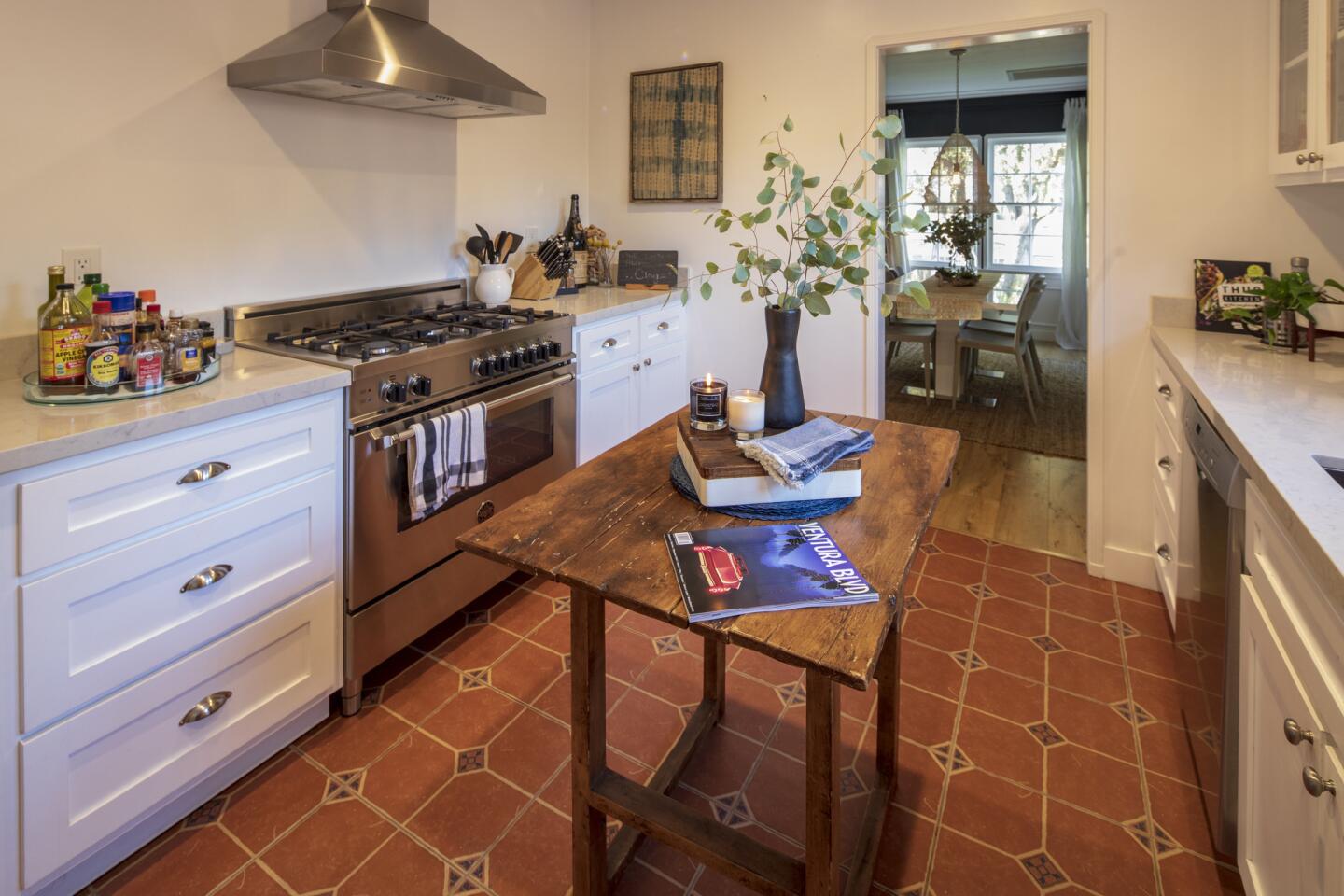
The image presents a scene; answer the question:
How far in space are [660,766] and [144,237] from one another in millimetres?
1960

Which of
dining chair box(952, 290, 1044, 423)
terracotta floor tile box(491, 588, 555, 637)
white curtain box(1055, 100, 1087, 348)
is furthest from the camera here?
white curtain box(1055, 100, 1087, 348)

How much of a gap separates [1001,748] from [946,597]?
2.74 feet

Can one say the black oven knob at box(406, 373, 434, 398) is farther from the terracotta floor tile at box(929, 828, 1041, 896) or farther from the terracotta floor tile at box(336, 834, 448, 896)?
the terracotta floor tile at box(929, 828, 1041, 896)

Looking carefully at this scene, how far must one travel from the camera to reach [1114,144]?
2.60 meters

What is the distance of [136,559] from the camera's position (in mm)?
1466

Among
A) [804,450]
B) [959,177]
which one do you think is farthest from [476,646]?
[959,177]

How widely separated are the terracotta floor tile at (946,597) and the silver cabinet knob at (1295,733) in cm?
145

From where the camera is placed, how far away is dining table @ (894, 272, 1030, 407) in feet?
15.3

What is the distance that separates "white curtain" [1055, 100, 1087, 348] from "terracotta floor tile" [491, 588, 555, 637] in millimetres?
6507

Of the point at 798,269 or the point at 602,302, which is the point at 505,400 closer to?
the point at 602,302

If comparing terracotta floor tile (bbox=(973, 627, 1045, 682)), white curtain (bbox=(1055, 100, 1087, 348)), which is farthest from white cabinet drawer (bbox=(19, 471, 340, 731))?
white curtain (bbox=(1055, 100, 1087, 348))

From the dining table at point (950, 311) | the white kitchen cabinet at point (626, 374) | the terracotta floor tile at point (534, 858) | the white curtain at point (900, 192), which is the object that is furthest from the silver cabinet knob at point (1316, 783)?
the white curtain at point (900, 192)

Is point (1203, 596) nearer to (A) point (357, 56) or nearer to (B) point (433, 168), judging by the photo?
(A) point (357, 56)

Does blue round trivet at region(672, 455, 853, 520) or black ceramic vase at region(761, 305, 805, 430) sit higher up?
black ceramic vase at region(761, 305, 805, 430)
